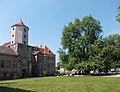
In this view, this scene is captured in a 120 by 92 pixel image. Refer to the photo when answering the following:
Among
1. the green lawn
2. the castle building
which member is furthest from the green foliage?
the green lawn

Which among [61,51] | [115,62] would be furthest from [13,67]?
[115,62]

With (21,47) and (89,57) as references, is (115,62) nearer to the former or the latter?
(89,57)

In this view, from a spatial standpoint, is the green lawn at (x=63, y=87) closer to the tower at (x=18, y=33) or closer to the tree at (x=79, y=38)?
the tree at (x=79, y=38)

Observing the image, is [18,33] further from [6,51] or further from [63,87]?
[63,87]

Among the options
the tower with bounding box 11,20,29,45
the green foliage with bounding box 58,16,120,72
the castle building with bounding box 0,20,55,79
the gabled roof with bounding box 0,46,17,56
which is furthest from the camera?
the tower with bounding box 11,20,29,45

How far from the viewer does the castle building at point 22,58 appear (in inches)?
2766

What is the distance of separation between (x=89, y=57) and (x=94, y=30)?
28.9 feet

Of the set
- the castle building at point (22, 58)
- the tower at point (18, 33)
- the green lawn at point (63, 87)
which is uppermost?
the tower at point (18, 33)

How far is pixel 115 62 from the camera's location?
6856cm

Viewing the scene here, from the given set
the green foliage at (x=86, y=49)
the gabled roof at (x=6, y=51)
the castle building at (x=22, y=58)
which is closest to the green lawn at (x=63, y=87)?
the green foliage at (x=86, y=49)

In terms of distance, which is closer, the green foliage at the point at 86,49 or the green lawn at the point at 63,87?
the green lawn at the point at 63,87

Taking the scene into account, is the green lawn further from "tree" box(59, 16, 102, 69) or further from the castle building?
the castle building

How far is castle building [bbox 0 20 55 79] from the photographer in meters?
70.2

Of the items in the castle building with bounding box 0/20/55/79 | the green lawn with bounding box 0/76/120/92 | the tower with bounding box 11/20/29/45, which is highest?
the tower with bounding box 11/20/29/45
